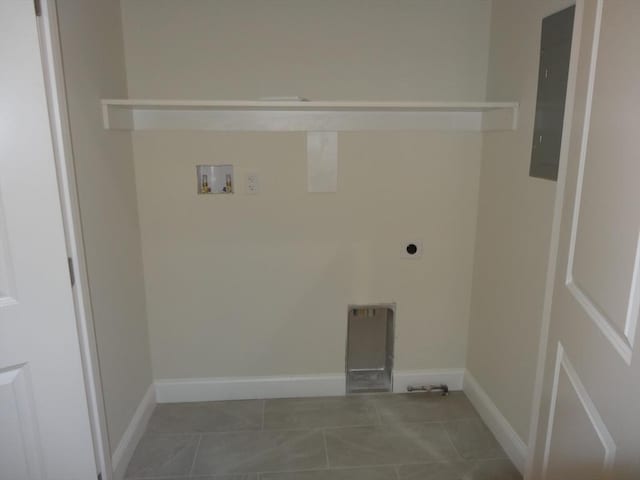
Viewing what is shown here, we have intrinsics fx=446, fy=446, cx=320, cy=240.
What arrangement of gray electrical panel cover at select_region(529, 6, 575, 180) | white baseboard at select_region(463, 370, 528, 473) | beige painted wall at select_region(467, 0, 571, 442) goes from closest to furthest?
gray electrical panel cover at select_region(529, 6, 575, 180) → beige painted wall at select_region(467, 0, 571, 442) → white baseboard at select_region(463, 370, 528, 473)

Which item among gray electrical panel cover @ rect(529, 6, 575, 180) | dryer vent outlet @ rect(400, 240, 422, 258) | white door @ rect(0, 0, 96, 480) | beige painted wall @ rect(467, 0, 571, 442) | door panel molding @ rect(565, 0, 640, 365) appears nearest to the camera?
door panel molding @ rect(565, 0, 640, 365)

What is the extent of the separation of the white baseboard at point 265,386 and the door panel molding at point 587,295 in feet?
5.21

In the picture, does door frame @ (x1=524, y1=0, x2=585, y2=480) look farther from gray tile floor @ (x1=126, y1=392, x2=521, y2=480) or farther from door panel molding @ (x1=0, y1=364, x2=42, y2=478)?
door panel molding @ (x1=0, y1=364, x2=42, y2=478)

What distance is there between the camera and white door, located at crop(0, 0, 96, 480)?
133 cm

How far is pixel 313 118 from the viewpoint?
2.30 metres

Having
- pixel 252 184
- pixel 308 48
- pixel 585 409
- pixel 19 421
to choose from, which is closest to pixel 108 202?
pixel 252 184

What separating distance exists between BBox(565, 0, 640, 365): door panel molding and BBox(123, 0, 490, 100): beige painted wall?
1277 millimetres

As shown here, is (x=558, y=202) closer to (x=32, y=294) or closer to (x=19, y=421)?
(x=32, y=294)

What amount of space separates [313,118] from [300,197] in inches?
16.3

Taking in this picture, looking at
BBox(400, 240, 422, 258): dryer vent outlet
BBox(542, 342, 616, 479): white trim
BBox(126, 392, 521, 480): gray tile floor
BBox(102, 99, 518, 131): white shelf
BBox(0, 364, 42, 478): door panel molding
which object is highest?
BBox(102, 99, 518, 131): white shelf

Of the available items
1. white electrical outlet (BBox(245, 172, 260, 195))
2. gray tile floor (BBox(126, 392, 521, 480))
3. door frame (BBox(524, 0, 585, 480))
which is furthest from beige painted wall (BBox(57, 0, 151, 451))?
door frame (BBox(524, 0, 585, 480))

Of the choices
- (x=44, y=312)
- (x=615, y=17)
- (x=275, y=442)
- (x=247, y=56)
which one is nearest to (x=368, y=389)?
(x=275, y=442)

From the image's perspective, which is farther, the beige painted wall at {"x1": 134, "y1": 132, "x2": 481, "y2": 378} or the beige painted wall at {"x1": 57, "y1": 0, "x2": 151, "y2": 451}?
the beige painted wall at {"x1": 134, "y1": 132, "x2": 481, "y2": 378}

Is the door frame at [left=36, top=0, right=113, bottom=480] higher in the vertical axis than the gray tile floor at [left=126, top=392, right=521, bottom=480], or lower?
higher
